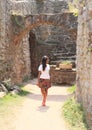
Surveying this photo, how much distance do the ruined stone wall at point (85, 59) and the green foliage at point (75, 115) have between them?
0.50 feet

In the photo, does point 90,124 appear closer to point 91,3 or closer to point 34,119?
point 34,119

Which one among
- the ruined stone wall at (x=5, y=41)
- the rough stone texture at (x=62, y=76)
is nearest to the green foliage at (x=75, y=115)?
the ruined stone wall at (x=5, y=41)

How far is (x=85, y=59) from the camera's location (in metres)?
6.64

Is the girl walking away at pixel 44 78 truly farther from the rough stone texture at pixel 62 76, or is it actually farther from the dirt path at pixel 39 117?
the rough stone texture at pixel 62 76

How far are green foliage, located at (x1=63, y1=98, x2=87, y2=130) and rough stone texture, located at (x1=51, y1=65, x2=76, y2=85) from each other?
6763 mm

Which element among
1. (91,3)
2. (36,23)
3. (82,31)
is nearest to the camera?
(91,3)

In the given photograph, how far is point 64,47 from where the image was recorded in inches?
752

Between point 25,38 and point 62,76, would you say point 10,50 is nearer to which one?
point 62,76

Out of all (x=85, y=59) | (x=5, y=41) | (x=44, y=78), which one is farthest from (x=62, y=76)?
(x=85, y=59)

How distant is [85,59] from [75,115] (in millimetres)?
1204

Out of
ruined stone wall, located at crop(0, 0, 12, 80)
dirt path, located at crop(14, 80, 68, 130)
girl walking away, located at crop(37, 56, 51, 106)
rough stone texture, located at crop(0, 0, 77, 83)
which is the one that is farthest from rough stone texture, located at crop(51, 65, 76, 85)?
girl walking away, located at crop(37, 56, 51, 106)

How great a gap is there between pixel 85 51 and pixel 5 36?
616cm

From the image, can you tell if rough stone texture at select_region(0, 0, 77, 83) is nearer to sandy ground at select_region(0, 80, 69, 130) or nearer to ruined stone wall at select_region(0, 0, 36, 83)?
ruined stone wall at select_region(0, 0, 36, 83)

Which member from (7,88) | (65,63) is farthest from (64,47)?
(7,88)
